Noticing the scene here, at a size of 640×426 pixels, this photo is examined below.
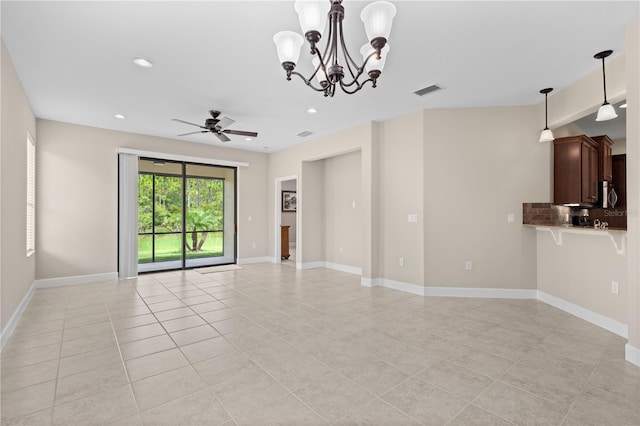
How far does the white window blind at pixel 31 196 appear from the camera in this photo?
4.67 meters

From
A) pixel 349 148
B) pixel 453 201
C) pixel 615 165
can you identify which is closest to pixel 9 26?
pixel 349 148

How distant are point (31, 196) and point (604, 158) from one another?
9.41 metres

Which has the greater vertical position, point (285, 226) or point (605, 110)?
point (605, 110)

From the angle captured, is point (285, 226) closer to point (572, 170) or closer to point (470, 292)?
point (470, 292)

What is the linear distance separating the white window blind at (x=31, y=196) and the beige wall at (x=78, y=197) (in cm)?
19

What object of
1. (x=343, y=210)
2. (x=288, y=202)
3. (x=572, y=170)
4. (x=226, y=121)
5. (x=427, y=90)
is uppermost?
(x=427, y=90)

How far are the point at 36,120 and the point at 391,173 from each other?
6.11 m

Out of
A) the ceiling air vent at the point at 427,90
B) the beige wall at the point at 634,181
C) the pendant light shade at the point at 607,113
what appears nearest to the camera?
the beige wall at the point at 634,181

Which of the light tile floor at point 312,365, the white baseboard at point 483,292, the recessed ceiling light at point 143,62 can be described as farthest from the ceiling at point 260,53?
the light tile floor at point 312,365

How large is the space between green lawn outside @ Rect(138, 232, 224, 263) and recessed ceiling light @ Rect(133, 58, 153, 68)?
4.39m

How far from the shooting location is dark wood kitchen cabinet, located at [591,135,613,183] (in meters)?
5.20

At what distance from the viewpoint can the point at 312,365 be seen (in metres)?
2.60

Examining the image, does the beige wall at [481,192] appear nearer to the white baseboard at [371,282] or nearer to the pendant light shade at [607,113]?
the white baseboard at [371,282]

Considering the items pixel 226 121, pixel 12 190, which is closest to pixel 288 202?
pixel 226 121
